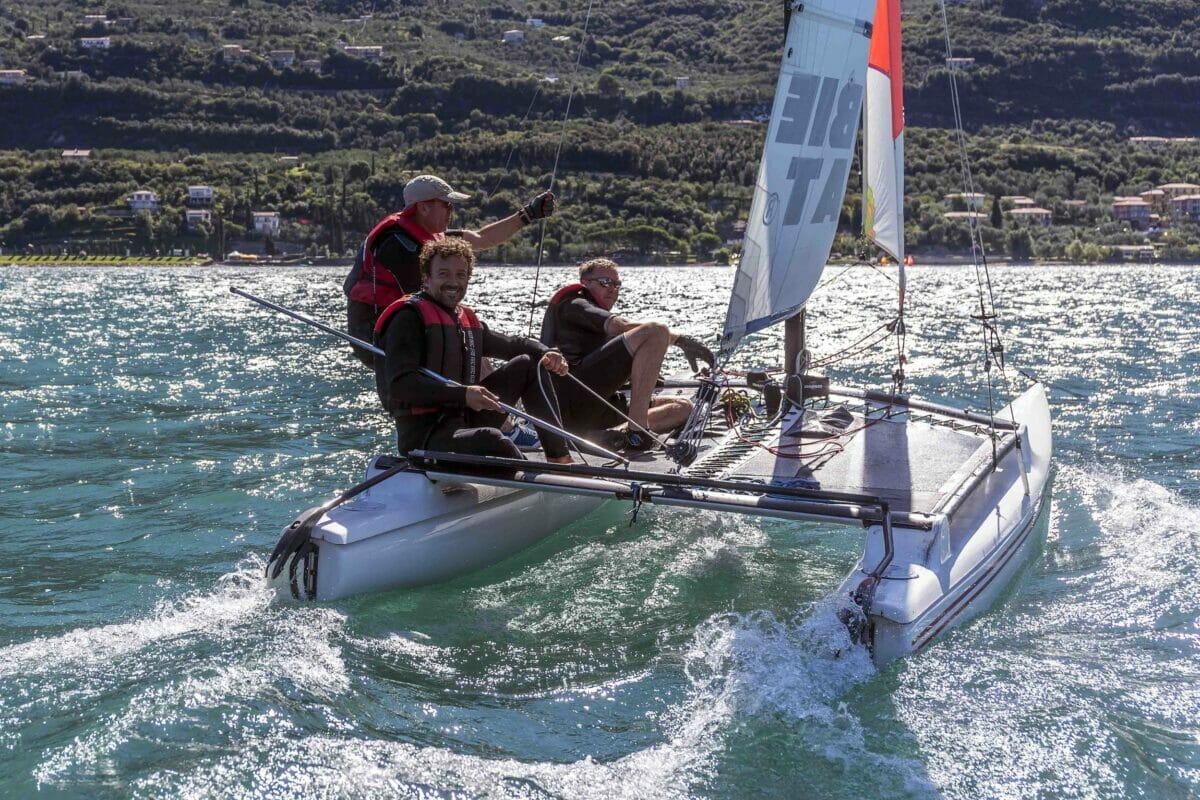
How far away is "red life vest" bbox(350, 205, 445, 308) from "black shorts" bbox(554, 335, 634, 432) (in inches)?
41.3

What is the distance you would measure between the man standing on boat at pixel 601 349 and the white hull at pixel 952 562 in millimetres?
1709

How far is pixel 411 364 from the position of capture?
241 inches

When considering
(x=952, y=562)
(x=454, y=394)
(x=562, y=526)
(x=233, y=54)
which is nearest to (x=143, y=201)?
(x=233, y=54)

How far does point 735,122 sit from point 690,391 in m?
94.9

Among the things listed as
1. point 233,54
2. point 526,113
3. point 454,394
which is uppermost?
point 233,54

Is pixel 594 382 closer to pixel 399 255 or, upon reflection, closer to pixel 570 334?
pixel 570 334

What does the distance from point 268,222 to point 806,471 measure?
8335cm

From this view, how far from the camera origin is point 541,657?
17.8ft

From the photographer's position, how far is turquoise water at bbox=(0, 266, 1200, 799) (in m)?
4.34

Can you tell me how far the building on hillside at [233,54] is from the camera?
122m

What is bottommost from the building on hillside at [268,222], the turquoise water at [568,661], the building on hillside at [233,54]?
the building on hillside at [268,222]

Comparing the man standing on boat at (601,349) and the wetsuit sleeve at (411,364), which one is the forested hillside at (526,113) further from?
the wetsuit sleeve at (411,364)

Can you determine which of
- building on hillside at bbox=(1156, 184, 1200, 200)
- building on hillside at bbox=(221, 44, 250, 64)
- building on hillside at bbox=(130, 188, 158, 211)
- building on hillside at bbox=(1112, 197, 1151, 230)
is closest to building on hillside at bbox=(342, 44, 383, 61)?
building on hillside at bbox=(221, 44, 250, 64)

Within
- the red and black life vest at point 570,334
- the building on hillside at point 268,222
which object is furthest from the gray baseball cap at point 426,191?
the building on hillside at point 268,222
